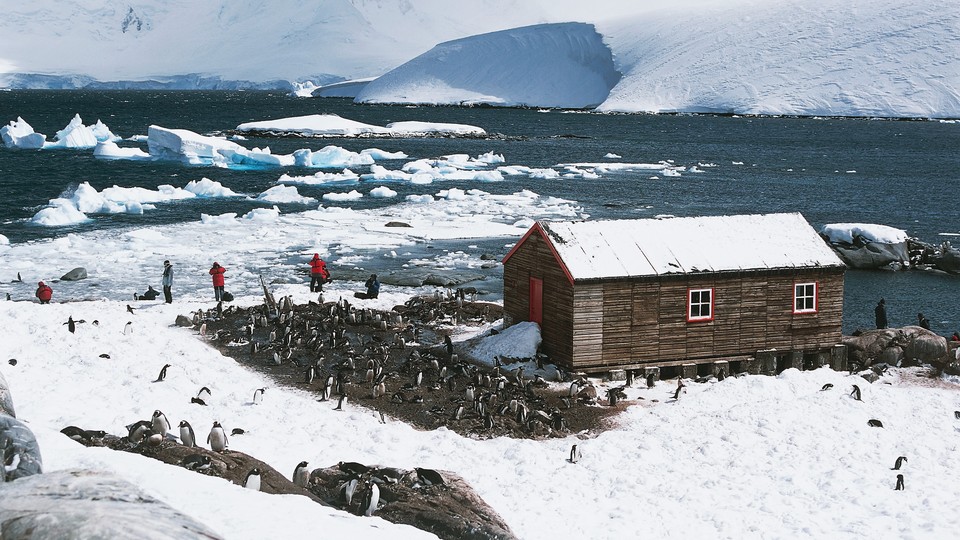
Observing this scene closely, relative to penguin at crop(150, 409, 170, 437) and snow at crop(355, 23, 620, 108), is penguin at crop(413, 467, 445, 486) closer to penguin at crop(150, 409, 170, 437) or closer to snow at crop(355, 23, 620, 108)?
penguin at crop(150, 409, 170, 437)

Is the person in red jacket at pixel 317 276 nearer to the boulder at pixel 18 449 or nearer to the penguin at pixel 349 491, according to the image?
the penguin at pixel 349 491

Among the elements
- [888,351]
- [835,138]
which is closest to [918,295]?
[888,351]

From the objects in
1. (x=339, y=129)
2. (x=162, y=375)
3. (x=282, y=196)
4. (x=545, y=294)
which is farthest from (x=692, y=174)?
(x=162, y=375)

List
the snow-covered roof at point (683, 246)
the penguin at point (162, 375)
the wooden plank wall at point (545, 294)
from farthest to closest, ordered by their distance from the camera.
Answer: the snow-covered roof at point (683, 246), the wooden plank wall at point (545, 294), the penguin at point (162, 375)

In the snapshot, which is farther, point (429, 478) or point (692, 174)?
point (692, 174)

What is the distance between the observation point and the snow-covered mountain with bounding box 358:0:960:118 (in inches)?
5002

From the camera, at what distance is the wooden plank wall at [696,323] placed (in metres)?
22.5

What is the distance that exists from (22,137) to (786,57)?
88638 mm

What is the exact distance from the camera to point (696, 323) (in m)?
23.3

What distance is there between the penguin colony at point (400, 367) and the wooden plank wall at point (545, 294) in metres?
1.08

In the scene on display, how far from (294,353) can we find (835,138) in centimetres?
9756

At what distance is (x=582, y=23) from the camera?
15525 centimetres

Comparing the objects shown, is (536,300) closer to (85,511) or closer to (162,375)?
(162,375)

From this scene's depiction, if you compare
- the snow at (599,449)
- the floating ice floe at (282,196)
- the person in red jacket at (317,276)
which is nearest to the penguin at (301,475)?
the snow at (599,449)
